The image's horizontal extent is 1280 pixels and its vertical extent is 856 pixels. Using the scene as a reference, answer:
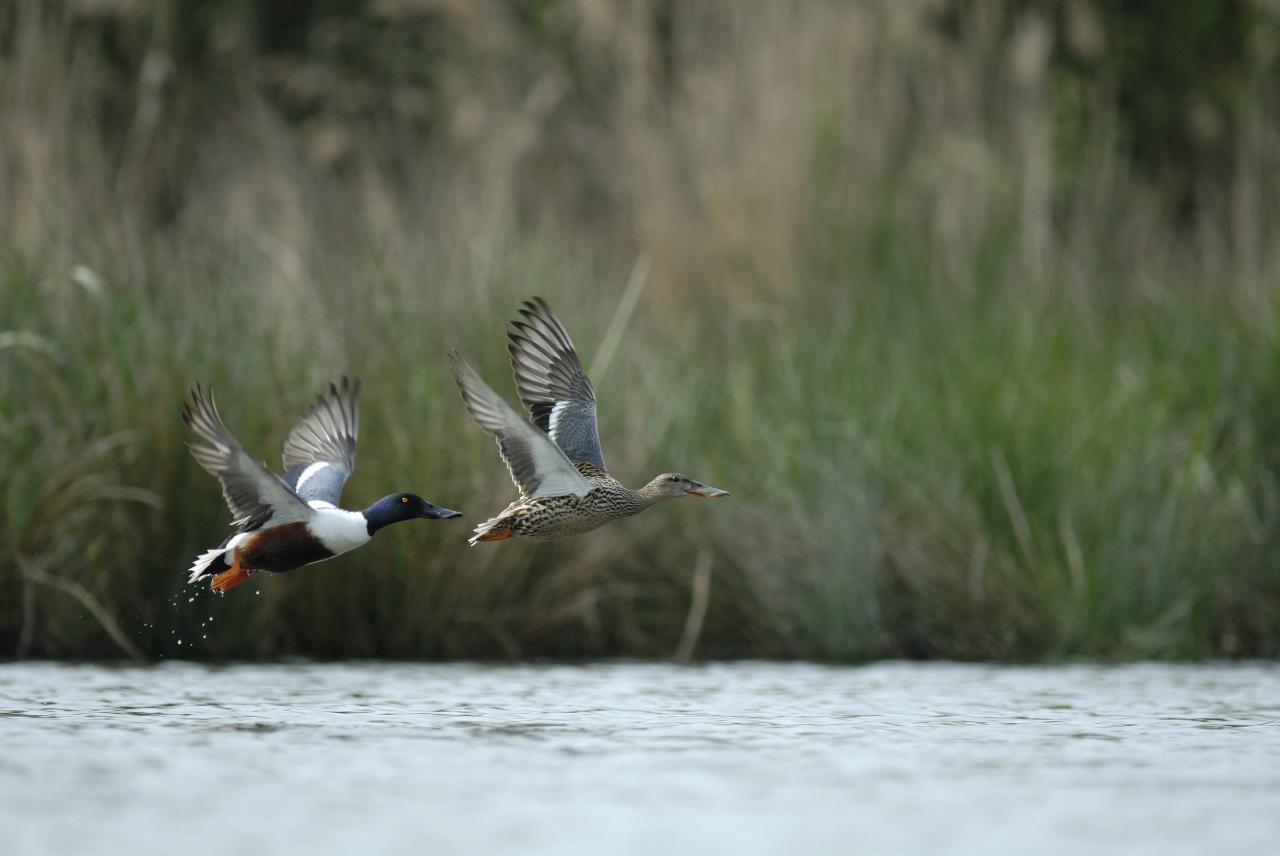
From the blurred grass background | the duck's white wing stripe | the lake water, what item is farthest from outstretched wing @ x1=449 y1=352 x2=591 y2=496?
the blurred grass background

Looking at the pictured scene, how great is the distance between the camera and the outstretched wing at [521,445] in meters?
6.05

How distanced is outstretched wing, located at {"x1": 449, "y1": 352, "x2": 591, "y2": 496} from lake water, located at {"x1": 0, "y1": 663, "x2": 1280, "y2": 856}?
712 mm

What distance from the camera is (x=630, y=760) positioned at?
19.1 ft

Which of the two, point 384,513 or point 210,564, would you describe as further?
point 210,564

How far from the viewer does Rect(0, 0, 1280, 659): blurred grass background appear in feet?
27.3

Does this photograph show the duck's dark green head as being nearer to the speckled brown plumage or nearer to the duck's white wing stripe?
the speckled brown plumage

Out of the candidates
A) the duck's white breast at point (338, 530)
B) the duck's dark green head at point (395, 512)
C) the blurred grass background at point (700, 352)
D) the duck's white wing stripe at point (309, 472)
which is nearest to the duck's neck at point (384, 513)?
the duck's dark green head at point (395, 512)

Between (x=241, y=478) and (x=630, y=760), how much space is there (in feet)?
4.79

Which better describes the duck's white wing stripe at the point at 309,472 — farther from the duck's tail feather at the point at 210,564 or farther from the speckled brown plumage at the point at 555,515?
the speckled brown plumage at the point at 555,515

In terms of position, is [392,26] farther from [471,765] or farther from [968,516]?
[471,765]

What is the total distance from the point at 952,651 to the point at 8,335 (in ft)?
12.6

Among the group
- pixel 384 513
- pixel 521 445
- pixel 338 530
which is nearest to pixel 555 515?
pixel 521 445

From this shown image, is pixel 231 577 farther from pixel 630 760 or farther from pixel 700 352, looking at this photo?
pixel 700 352

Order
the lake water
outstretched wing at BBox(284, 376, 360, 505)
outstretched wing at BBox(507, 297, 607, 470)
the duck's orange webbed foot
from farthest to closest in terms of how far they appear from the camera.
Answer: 1. outstretched wing at BBox(284, 376, 360, 505)
2. outstretched wing at BBox(507, 297, 607, 470)
3. the duck's orange webbed foot
4. the lake water
